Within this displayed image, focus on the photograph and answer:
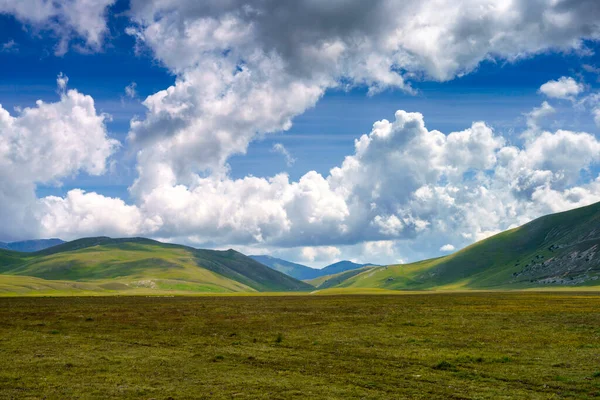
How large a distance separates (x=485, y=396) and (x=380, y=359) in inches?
471

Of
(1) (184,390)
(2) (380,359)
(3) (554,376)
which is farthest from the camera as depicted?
(2) (380,359)

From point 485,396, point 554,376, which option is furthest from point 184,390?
point 554,376

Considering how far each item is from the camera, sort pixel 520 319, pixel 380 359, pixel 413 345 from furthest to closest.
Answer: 1. pixel 520 319
2. pixel 413 345
3. pixel 380 359

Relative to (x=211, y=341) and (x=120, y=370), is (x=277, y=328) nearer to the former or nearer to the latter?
(x=211, y=341)

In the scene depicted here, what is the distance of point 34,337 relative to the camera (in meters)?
50.3

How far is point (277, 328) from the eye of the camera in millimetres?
59094

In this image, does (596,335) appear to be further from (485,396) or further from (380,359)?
(485,396)

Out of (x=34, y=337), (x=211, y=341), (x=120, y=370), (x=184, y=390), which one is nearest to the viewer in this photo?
(x=184, y=390)

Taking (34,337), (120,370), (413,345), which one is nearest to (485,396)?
(413,345)

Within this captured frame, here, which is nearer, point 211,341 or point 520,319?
point 211,341

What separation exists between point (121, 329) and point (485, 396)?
1776 inches

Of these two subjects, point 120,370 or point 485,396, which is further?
point 120,370

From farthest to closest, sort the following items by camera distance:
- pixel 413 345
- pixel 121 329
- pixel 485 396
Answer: pixel 121 329
pixel 413 345
pixel 485 396

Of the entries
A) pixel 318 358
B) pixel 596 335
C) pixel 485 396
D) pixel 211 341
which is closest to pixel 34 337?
pixel 211 341
